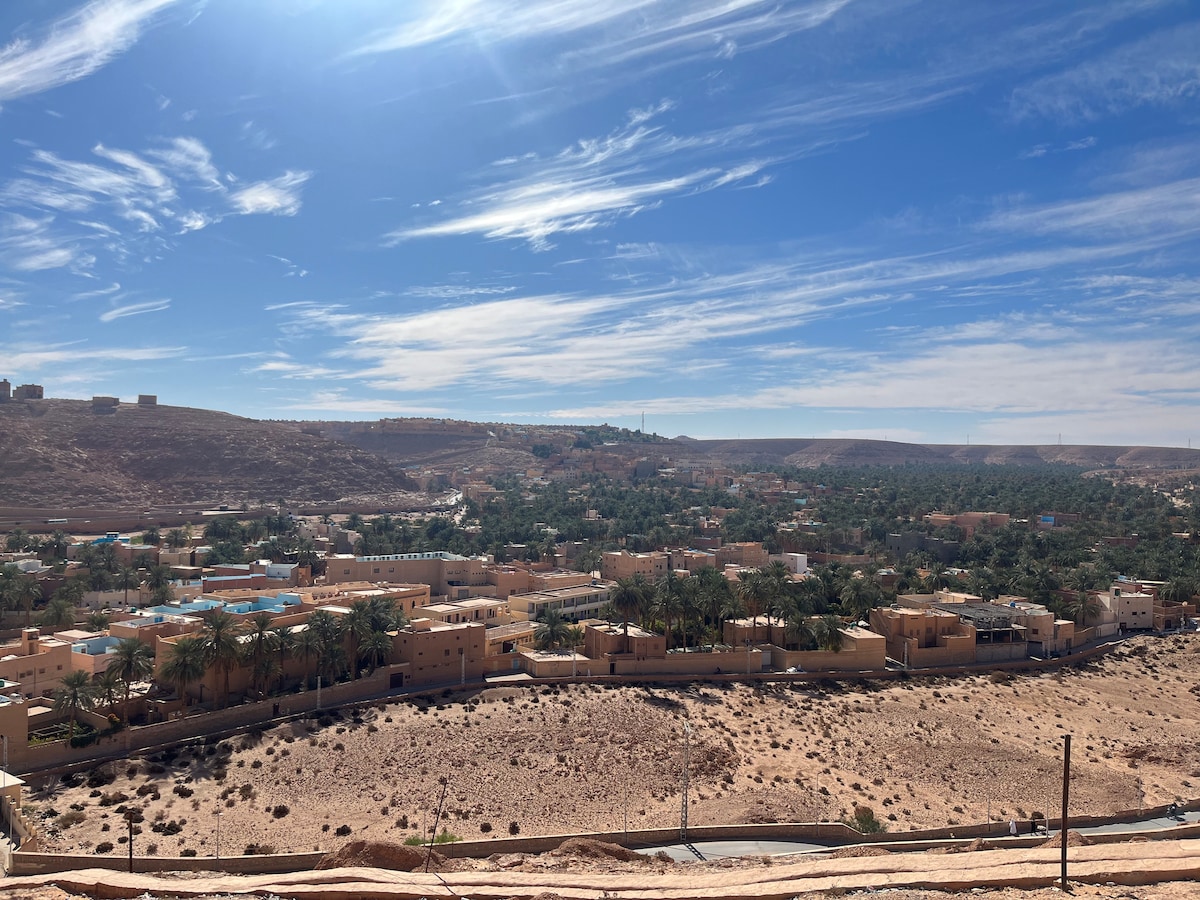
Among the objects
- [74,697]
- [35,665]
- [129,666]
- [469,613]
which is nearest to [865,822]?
[469,613]

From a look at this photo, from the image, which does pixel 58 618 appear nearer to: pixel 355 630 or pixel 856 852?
pixel 355 630

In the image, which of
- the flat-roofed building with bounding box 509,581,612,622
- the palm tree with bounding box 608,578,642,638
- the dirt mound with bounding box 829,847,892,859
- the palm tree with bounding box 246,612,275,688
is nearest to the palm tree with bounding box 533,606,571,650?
the palm tree with bounding box 608,578,642,638

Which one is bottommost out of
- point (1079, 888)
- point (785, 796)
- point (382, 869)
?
point (785, 796)

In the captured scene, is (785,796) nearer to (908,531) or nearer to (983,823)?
(983,823)

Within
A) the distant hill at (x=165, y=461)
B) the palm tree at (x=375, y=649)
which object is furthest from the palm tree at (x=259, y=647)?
the distant hill at (x=165, y=461)

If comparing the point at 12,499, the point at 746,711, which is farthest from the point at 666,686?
the point at 12,499

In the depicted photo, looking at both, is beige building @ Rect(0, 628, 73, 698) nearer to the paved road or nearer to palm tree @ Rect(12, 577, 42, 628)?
palm tree @ Rect(12, 577, 42, 628)
